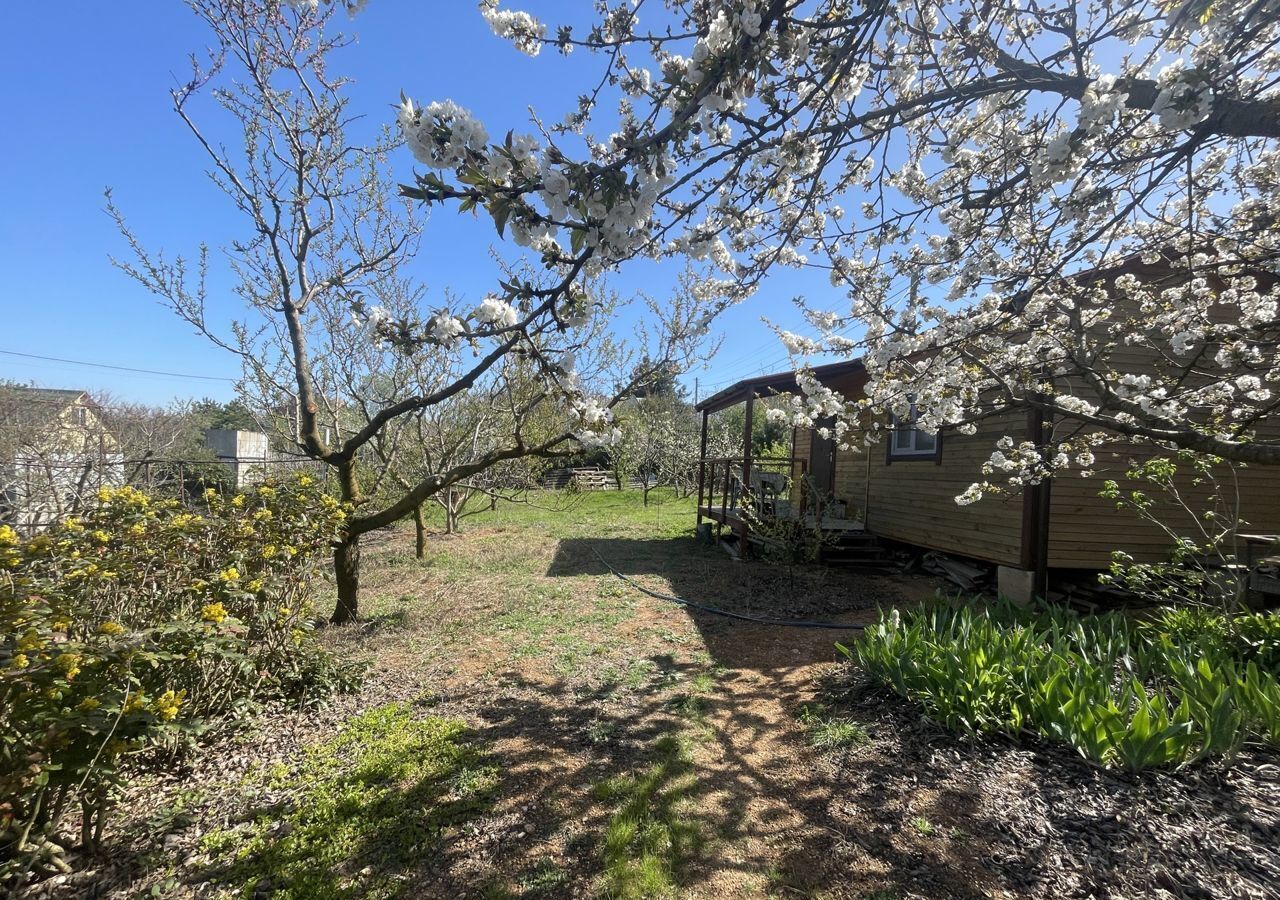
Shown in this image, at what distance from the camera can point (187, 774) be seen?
2607mm

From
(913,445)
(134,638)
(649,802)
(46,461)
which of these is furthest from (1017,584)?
(46,461)

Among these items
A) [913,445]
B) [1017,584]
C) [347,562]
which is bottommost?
[1017,584]

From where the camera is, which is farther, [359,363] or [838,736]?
[359,363]

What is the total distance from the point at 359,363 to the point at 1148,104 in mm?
7194

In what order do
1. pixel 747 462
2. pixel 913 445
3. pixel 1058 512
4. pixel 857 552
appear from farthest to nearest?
pixel 857 552
pixel 747 462
pixel 913 445
pixel 1058 512

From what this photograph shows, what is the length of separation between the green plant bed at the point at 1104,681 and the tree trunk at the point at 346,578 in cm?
430

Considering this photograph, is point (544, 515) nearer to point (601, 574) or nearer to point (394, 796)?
point (601, 574)

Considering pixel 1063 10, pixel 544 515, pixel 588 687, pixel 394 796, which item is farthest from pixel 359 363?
pixel 544 515

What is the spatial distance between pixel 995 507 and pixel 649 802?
18.3 feet

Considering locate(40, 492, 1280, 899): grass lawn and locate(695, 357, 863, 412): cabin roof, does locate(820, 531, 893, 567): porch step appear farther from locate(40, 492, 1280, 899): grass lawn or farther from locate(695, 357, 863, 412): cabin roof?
locate(40, 492, 1280, 899): grass lawn

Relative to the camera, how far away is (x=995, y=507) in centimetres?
629

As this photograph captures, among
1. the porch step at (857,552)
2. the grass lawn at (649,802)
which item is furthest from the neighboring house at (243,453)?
the porch step at (857,552)

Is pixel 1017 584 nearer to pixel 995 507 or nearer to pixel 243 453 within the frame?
pixel 995 507

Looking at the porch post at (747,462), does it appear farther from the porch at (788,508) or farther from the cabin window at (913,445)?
the cabin window at (913,445)
